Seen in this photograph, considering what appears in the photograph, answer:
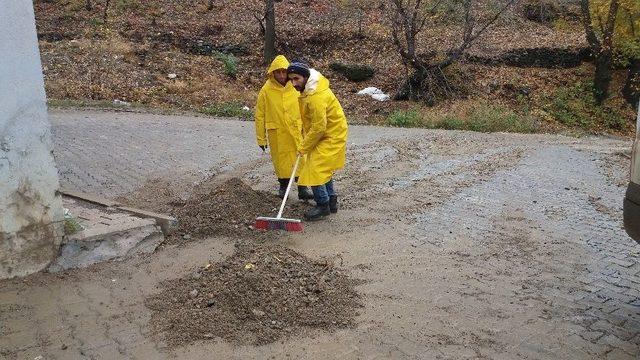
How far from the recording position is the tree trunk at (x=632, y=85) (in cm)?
2025

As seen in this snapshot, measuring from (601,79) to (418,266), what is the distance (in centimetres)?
1849

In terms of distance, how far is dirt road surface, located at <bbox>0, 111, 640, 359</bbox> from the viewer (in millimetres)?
3709

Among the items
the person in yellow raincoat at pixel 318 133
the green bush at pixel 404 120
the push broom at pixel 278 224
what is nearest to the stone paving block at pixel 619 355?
the push broom at pixel 278 224

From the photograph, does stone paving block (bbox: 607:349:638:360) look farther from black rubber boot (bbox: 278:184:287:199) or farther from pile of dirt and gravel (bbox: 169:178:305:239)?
black rubber boot (bbox: 278:184:287:199)

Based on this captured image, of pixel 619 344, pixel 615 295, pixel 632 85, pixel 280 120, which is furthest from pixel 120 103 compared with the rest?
pixel 632 85

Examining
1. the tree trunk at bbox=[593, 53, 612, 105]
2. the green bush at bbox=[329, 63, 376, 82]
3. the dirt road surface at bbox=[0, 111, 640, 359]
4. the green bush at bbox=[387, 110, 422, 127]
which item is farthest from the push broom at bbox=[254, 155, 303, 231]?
the tree trunk at bbox=[593, 53, 612, 105]

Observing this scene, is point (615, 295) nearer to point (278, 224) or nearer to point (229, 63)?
point (278, 224)

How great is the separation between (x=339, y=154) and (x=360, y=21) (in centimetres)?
1903

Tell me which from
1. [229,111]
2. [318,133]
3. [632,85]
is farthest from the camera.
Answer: [632,85]

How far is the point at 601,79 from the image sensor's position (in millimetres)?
20438

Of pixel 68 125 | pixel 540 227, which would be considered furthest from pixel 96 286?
pixel 68 125

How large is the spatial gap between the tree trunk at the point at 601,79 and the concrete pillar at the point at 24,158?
65.9ft

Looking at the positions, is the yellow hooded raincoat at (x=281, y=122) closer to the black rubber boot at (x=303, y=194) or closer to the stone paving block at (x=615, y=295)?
the black rubber boot at (x=303, y=194)

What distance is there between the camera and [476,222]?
6.19m
